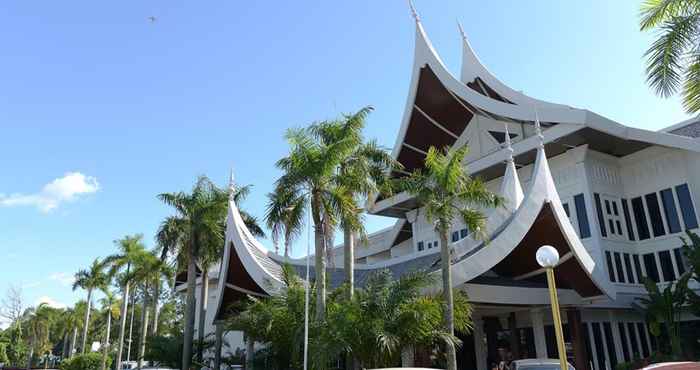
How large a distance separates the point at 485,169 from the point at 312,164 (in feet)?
45.7

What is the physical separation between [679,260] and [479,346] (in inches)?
369

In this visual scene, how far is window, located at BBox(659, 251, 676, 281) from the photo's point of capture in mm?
22641

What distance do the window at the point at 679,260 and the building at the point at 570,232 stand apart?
0.13 ft

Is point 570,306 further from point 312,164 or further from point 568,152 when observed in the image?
point 312,164

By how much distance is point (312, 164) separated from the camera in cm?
1460

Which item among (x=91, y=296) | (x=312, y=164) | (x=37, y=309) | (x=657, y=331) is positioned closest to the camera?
(x=312, y=164)

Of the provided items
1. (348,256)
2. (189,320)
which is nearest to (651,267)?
(348,256)

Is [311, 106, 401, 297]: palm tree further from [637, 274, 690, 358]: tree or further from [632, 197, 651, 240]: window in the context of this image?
[632, 197, 651, 240]: window

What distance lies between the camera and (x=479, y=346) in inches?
854

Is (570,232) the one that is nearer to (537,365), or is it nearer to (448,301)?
(448,301)

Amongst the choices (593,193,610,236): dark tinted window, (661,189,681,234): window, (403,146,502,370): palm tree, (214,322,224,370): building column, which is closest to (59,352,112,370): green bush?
(214,322,224,370): building column

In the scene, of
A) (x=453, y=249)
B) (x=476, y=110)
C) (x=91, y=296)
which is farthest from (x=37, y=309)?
(x=453, y=249)

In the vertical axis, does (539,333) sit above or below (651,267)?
below

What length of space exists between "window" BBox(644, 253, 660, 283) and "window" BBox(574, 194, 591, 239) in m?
3.43
